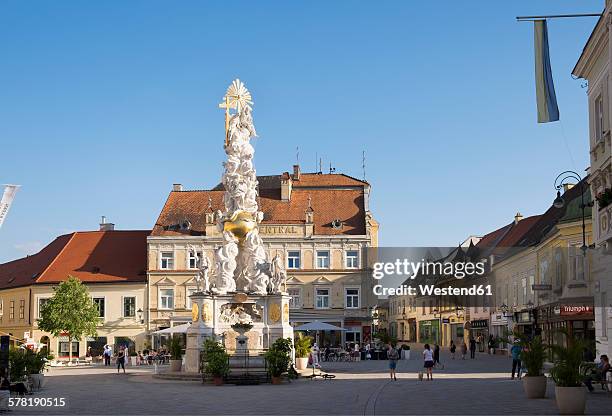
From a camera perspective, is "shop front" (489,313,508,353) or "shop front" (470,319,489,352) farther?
"shop front" (470,319,489,352)

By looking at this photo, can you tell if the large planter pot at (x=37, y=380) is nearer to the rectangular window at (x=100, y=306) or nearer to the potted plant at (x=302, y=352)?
the potted plant at (x=302, y=352)

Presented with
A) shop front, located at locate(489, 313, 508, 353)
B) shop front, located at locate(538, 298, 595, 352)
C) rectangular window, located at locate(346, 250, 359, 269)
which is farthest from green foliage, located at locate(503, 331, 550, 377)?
rectangular window, located at locate(346, 250, 359, 269)

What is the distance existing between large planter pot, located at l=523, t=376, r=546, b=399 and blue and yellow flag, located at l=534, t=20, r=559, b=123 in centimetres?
646

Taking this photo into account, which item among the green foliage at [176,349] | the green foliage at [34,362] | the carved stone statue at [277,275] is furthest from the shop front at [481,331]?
the green foliage at [34,362]

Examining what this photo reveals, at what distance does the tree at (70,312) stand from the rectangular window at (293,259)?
14.9 metres

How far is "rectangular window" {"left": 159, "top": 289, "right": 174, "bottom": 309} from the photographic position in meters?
68.0

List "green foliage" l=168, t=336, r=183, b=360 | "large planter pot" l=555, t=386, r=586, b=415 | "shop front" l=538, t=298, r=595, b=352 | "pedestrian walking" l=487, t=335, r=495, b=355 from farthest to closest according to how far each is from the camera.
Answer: "pedestrian walking" l=487, t=335, r=495, b=355 < "shop front" l=538, t=298, r=595, b=352 < "green foliage" l=168, t=336, r=183, b=360 < "large planter pot" l=555, t=386, r=586, b=415

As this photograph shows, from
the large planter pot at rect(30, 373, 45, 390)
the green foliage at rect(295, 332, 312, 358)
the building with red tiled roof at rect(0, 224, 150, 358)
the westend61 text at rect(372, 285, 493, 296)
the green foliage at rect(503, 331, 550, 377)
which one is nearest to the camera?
the green foliage at rect(503, 331, 550, 377)

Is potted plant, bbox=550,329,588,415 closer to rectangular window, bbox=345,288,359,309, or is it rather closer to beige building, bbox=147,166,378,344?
beige building, bbox=147,166,378,344

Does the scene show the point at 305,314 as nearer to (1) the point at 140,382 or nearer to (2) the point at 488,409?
(1) the point at 140,382

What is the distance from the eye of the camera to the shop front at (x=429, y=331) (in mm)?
85250

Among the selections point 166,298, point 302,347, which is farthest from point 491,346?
point 302,347

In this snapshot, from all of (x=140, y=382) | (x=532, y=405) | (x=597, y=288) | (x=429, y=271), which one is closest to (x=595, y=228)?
(x=597, y=288)

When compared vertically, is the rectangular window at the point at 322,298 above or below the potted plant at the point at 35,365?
above
